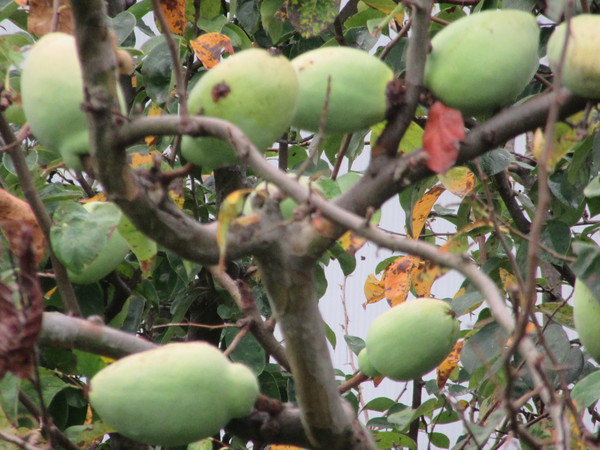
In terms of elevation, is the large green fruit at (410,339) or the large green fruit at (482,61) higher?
the large green fruit at (482,61)

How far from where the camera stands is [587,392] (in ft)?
2.82

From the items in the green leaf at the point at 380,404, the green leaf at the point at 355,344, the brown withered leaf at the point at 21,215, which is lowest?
the green leaf at the point at 380,404

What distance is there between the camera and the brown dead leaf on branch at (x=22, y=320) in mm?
552

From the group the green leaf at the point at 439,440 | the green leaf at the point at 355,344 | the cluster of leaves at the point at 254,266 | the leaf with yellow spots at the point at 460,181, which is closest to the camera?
the cluster of leaves at the point at 254,266

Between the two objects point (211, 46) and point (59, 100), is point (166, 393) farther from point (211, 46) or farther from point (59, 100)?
point (211, 46)

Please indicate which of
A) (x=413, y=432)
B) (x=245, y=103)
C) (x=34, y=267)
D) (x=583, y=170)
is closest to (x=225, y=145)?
(x=245, y=103)

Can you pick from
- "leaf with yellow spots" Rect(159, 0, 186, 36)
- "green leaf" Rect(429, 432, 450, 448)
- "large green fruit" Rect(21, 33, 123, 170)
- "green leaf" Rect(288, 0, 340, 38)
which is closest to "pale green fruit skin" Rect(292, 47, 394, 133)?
"large green fruit" Rect(21, 33, 123, 170)

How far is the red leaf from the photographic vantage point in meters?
0.56

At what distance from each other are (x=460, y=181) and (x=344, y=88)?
21.3 inches

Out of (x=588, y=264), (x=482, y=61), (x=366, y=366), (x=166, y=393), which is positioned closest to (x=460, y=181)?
(x=366, y=366)

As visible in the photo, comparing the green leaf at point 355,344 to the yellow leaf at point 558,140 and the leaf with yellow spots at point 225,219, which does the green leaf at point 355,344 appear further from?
the leaf with yellow spots at point 225,219

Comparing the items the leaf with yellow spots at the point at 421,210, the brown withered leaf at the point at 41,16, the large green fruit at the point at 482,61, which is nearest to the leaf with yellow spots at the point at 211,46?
the brown withered leaf at the point at 41,16

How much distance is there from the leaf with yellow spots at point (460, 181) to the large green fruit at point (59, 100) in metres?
0.57

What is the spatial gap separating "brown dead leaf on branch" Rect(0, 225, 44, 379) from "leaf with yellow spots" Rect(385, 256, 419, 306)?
29.6 inches
